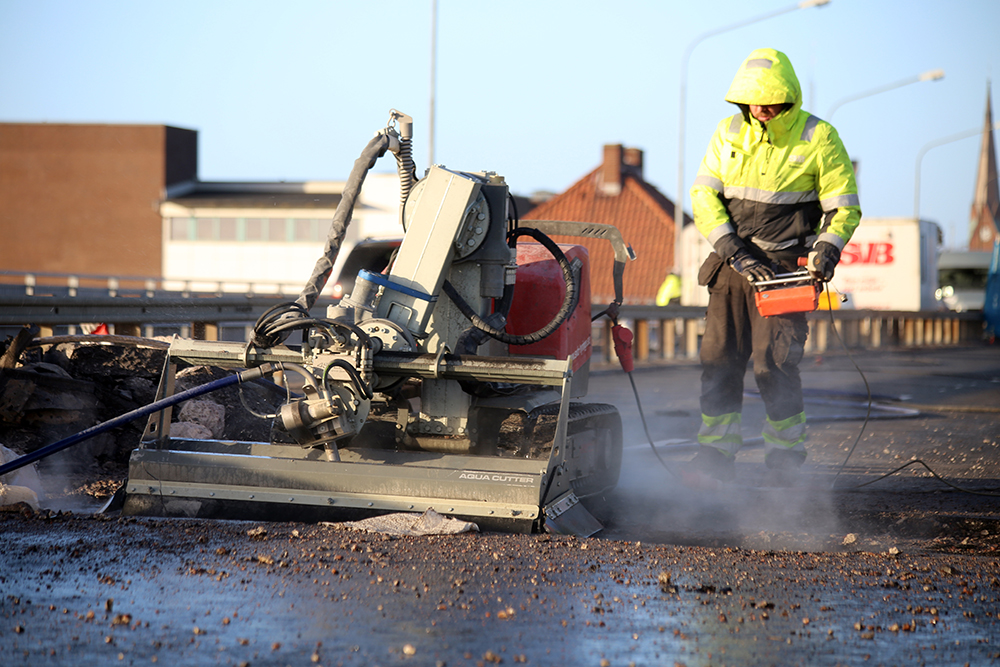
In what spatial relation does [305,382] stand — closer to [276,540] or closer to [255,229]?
[276,540]

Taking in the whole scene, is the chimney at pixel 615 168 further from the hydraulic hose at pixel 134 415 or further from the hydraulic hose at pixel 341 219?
the hydraulic hose at pixel 134 415

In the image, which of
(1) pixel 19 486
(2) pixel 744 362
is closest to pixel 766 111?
(2) pixel 744 362

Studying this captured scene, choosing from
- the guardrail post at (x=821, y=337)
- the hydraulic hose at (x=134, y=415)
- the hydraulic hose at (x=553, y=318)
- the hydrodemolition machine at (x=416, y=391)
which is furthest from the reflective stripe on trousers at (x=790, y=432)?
the guardrail post at (x=821, y=337)

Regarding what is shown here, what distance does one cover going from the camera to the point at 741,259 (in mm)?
6055

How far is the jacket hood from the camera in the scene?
589 centimetres

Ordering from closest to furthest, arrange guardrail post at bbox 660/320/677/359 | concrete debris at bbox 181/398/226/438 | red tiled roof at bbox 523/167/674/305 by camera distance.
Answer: concrete debris at bbox 181/398/226/438, guardrail post at bbox 660/320/677/359, red tiled roof at bbox 523/167/674/305

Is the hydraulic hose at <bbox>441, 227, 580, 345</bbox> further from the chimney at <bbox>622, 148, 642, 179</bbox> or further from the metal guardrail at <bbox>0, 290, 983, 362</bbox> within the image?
the chimney at <bbox>622, 148, 642, 179</bbox>

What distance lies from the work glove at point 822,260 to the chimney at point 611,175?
144 ft

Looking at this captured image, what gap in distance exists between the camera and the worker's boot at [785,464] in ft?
20.7

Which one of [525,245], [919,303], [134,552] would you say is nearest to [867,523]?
[525,245]

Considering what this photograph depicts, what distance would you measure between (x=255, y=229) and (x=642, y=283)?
18.4 meters

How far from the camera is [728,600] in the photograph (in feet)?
11.9

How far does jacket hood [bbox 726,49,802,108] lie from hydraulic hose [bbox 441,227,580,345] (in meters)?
1.40

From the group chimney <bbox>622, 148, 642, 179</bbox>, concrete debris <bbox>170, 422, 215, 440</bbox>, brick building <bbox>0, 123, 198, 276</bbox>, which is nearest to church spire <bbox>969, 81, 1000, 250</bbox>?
chimney <bbox>622, 148, 642, 179</bbox>
